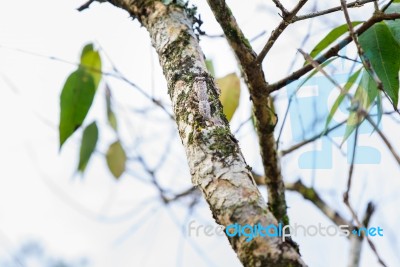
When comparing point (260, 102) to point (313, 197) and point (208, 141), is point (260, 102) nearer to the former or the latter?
point (208, 141)

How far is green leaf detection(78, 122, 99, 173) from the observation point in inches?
44.0

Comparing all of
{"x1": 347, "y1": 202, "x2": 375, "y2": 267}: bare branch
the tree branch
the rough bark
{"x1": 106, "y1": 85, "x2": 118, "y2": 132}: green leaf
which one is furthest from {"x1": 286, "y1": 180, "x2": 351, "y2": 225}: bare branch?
the rough bark

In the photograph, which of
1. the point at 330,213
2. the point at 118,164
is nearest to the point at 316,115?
the point at 330,213

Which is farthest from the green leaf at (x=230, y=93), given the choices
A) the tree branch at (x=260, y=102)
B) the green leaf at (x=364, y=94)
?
the green leaf at (x=364, y=94)

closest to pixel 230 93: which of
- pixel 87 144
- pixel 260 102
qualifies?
pixel 260 102

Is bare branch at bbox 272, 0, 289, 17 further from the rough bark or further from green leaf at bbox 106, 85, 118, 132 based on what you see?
A: green leaf at bbox 106, 85, 118, 132

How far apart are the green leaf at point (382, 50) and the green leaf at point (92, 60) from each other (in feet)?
1.73

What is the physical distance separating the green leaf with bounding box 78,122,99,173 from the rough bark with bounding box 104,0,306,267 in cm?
42

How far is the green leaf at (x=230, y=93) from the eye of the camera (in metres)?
0.94

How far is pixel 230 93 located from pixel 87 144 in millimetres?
335

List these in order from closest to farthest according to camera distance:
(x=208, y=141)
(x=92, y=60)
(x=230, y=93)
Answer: (x=208, y=141) → (x=230, y=93) → (x=92, y=60)

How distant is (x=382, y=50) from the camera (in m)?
0.68

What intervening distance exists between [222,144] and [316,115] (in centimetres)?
56

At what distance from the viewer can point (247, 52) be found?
0.67 m
